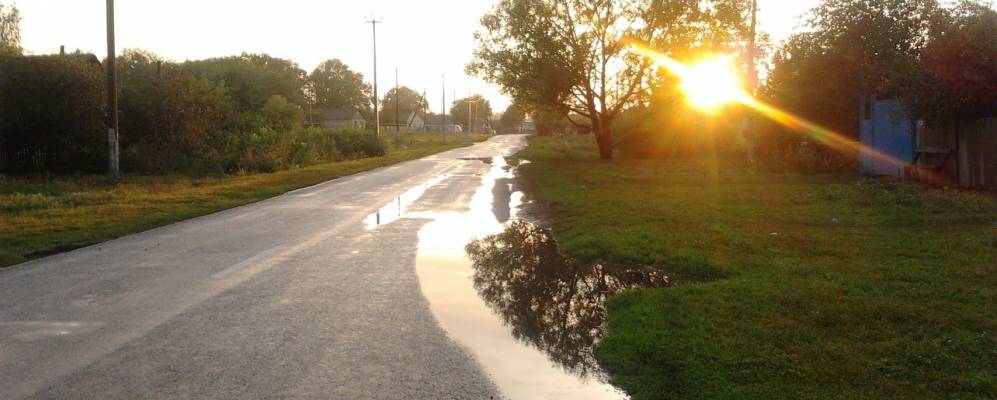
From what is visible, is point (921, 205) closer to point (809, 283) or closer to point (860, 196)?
point (860, 196)

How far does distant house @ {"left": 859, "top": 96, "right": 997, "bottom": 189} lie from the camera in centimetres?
1864

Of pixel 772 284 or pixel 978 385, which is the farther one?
pixel 772 284

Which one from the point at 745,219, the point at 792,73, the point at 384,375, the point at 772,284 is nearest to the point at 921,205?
the point at 745,219

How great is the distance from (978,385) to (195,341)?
18.0 ft

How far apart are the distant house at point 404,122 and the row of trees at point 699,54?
11175cm

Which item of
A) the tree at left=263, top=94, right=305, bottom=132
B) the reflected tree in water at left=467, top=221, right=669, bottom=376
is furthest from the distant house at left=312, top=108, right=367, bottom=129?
the reflected tree in water at left=467, top=221, right=669, bottom=376

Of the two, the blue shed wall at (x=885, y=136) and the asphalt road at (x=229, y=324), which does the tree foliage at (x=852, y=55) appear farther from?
the asphalt road at (x=229, y=324)

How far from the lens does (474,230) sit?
1416cm

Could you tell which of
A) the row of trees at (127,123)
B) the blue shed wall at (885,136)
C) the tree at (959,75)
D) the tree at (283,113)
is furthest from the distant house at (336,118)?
the tree at (959,75)

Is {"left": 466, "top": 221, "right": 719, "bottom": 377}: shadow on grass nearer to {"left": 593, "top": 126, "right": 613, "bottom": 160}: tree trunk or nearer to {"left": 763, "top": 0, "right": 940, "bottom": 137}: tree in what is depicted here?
{"left": 763, "top": 0, "right": 940, "bottom": 137}: tree

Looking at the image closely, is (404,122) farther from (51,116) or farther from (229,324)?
(229,324)

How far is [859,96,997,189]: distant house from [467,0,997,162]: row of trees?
0.54m

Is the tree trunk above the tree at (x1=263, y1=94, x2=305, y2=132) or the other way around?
the other way around

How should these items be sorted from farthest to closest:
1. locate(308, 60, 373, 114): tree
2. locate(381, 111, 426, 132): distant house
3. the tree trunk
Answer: locate(381, 111, 426, 132): distant house, locate(308, 60, 373, 114): tree, the tree trunk
